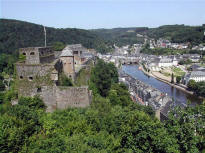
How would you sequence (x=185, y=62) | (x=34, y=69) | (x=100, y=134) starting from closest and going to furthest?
(x=100, y=134), (x=34, y=69), (x=185, y=62)

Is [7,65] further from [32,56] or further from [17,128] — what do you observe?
[17,128]

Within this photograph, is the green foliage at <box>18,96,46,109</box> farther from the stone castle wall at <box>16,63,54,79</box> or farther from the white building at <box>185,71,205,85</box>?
the white building at <box>185,71,205,85</box>

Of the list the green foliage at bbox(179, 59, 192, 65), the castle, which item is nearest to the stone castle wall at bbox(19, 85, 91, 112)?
the castle

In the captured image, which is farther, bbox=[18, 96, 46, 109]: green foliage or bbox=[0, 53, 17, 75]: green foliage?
bbox=[0, 53, 17, 75]: green foliage

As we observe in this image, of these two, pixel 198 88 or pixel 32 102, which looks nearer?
pixel 32 102

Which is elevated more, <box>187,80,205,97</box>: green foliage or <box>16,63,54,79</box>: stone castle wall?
<box>16,63,54,79</box>: stone castle wall

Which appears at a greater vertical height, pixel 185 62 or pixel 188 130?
pixel 188 130

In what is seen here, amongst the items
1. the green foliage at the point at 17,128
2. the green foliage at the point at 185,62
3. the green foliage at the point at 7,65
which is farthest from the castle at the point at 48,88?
the green foliage at the point at 185,62

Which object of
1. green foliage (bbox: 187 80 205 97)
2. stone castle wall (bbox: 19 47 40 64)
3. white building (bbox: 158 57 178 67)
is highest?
stone castle wall (bbox: 19 47 40 64)

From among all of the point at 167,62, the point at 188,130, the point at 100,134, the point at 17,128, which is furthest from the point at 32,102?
the point at 167,62

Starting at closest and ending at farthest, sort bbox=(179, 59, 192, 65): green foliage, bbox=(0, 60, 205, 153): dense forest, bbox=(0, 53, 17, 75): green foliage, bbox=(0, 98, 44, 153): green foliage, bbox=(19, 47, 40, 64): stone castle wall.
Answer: bbox=(0, 60, 205, 153): dense forest, bbox=(0, 98, 44, 153): green foliage, bbox=(19, 47, 40, 64): stone castle wall, bbox=(0, 53, 17, 75): green foliage, bbox=(179, 59, 192, 65): green foliage

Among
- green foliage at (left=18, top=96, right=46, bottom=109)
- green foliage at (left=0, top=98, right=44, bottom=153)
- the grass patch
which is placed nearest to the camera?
green foliage at (left=0, top=98, right=44, bottom=153)

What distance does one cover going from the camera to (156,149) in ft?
38.9

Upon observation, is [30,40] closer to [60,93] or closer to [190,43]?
[60,93]
